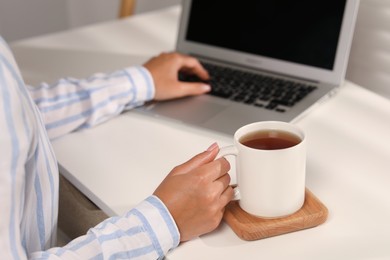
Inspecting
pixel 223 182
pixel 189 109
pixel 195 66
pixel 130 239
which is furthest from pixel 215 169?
pixel 195 66

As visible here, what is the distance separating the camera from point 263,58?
117 centimetres

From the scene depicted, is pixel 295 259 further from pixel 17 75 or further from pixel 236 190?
pixel 17 75

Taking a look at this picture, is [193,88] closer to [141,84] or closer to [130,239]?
[141,84]

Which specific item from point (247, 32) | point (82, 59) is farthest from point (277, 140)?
point (82, 59)

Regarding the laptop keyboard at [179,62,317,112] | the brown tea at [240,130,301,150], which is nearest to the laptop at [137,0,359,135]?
the laptop keyboard at [179,62,317,112]

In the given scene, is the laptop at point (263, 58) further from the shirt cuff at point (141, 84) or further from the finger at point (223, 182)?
the finger at point (223, 182)

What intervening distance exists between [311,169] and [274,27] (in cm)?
39

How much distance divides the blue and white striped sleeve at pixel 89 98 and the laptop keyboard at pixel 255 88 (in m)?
0.13

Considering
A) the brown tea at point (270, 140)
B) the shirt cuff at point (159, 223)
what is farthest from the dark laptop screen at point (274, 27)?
the shirt cuff at point (159, 223)

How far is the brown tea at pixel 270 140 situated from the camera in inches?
29.7

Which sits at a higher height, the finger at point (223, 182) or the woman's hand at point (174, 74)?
the woman's hand at point (174, 74)

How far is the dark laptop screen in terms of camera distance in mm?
1079

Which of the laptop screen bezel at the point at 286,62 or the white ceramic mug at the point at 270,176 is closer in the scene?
the white ceramic mug at the point at 270,176

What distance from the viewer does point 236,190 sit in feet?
2.54
